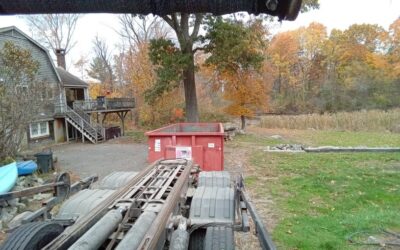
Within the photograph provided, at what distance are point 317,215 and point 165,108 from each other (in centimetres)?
2558

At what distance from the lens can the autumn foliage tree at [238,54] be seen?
1712 cm

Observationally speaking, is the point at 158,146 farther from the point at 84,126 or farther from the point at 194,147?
the point at 84,126

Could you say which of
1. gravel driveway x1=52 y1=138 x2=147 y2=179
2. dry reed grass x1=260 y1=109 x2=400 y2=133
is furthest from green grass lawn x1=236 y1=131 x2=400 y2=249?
dry reed grass x1=260 y1=109 x2=400 y2=133

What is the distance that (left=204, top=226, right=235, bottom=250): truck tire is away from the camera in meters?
2.88

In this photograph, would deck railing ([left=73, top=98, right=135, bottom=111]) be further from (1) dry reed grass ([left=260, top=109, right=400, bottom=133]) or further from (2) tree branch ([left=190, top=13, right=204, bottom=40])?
(1) dry reed grass ([left=260, top=109, right=400, bottom=133])

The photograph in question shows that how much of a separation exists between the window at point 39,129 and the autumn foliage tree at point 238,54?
12.3 meters

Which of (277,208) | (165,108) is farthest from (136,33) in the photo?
(277,208)

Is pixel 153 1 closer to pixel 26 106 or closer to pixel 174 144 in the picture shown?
pixel 174 144

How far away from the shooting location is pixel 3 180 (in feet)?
24.2

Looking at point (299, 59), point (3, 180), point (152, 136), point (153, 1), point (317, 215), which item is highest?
point (299, 59)

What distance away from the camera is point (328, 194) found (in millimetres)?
7754

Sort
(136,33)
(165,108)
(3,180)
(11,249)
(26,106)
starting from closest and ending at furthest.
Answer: (11,249) → (3,180) → (26,106) → (165,108) → (136,33)

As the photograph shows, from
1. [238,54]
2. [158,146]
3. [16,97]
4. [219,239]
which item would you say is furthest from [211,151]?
[238,54]

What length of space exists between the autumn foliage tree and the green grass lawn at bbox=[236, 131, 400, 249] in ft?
22.1
